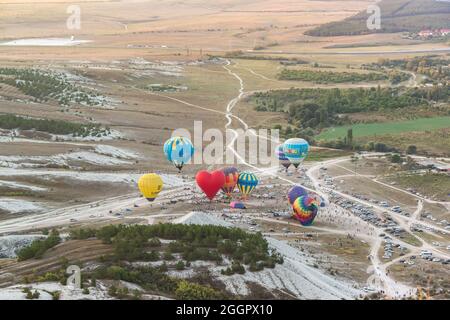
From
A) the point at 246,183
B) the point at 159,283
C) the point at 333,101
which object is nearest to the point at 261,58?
the point at 333,101

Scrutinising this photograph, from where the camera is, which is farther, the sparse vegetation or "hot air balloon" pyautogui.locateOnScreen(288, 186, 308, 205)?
the sparse vegetation

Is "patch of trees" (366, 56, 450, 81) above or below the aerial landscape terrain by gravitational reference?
above

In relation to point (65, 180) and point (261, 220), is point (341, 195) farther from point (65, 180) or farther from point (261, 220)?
point (65, 180)

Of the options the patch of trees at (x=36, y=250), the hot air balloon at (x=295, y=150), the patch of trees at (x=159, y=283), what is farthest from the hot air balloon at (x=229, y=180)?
the patch of trees at (x=159, y=283)

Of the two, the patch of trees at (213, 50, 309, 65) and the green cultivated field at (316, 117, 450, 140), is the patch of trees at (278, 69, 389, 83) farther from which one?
the green cultivated field at (316, 117, 450, 140)

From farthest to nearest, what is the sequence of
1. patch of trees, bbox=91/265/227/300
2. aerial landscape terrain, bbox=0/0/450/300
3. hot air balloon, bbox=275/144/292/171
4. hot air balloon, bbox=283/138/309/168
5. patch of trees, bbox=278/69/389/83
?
patch of trees, bbox=278/69/389/83
hot air balloon, bbox=275/144/292/171
hot air balloon, bbox=283/138/309/168
aerial landscape terrain, bbox=0/0/450/300
patch of trees, bbox=91/265/227/300

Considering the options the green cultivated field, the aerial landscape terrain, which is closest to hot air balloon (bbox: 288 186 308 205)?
the aerial landscape terrain

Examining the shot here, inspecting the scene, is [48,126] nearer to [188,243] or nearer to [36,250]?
[36,250]
